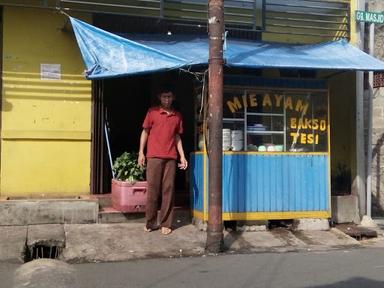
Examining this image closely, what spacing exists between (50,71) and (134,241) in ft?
10.1

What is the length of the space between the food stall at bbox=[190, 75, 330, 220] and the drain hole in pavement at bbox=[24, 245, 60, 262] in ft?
7.19

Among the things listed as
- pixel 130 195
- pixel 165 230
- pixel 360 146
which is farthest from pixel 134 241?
pixel 360 146

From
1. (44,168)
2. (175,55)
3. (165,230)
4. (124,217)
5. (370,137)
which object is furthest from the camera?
(370,137)

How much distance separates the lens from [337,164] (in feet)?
34.0

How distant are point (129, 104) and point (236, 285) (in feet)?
17.2

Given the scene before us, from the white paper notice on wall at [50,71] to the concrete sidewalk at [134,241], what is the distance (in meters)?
2.33

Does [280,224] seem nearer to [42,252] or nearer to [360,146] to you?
[360,146]

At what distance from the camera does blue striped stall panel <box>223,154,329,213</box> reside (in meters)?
8.46

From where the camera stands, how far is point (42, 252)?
295 inches

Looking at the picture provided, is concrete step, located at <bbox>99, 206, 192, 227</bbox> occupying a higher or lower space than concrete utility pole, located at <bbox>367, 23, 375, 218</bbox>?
lower

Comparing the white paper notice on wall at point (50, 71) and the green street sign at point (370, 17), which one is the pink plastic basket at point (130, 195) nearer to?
the white paper notice on wall at point (50, 71)

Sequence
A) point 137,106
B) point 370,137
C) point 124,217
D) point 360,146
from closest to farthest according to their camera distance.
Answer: point 124,217, point 360,146, point 370,137, point 137,106

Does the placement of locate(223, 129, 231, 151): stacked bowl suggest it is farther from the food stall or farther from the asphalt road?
the asphalt road

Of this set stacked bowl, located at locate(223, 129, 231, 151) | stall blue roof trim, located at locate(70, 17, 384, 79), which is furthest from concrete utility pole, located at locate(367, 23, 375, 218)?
stacked bowl, located at locate(223, 129, 231, 151)
